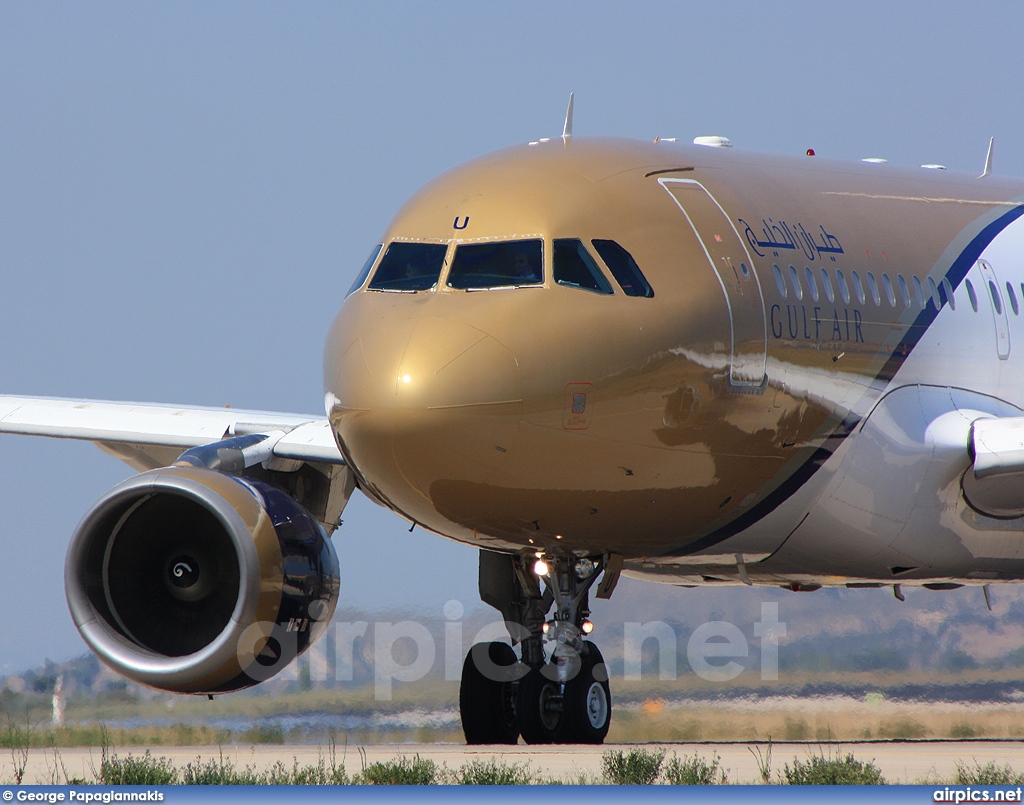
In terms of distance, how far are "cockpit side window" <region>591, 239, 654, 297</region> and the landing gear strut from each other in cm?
257

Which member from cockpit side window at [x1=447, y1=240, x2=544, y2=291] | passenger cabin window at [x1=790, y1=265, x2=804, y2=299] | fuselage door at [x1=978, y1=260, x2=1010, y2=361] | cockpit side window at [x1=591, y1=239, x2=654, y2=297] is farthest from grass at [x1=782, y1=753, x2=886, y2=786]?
fuselage door at [x1=978, y1=260, x2=1010, y2=361]

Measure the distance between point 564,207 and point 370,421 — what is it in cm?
205

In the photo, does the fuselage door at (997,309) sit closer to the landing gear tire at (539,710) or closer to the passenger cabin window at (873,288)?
the passenger cabin window at (873,288)

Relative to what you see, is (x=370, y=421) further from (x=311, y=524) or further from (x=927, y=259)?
(x=927, y=259)

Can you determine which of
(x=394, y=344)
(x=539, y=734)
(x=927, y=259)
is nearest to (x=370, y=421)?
(x=394, y=344)

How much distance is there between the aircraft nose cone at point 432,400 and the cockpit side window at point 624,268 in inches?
45.7

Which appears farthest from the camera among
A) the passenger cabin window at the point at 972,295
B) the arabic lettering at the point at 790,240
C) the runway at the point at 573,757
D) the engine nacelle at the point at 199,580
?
the passenger cabin window at the point at 972,295

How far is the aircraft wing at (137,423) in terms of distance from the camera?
53.5ft

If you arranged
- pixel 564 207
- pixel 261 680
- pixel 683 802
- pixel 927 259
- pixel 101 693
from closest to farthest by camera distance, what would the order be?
pixel 683 802 < pixel 564 207 < pixel 261 680 < pixel 927 259 < pixel 101 693

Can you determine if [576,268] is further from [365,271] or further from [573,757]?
[573,757]

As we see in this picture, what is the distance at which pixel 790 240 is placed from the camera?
47.4ft

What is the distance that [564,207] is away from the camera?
1312 centimetres
